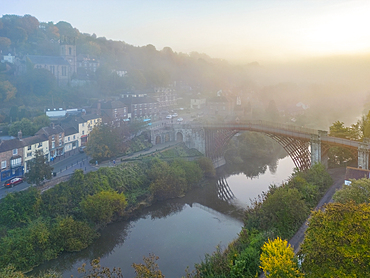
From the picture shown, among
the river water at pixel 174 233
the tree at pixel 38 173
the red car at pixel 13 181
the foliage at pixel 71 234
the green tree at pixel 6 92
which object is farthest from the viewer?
the green tree at pixel 6 92

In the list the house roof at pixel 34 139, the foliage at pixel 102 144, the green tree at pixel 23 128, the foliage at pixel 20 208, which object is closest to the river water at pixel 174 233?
the foliage at pixel 20 208

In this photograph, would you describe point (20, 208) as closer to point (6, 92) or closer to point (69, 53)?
point (6, 92)

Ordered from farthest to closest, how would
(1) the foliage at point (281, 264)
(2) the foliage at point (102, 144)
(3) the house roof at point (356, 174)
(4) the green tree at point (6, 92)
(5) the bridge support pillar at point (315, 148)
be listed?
(4) the green tree at point (6, 92)
(2) the foliage at point (102, 144)
(5) the bridge support pillar at point (315, 148)
(3) the house roof at point (356, 174)
(1) the foliage at point (281, 264)

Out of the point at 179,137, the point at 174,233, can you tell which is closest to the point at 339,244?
the point at 174,233

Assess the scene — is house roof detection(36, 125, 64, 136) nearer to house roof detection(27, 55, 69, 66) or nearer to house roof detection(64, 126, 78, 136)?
house roof detection(64, 126, 78, 136)

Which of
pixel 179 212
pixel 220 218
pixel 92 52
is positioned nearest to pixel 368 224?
pixel 220 218

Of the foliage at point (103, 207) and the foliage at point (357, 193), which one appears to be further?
the foliage at point (103, 207)

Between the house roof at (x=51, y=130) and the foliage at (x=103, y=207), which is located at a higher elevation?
the house roof at (x=51, y=130)

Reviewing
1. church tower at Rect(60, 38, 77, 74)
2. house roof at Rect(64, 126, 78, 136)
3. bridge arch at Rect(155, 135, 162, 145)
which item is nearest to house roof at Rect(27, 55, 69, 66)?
church tower at Rect(60, 38, 77, 74)

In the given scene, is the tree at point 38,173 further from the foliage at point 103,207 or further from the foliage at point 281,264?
the foliage at point 281,264
